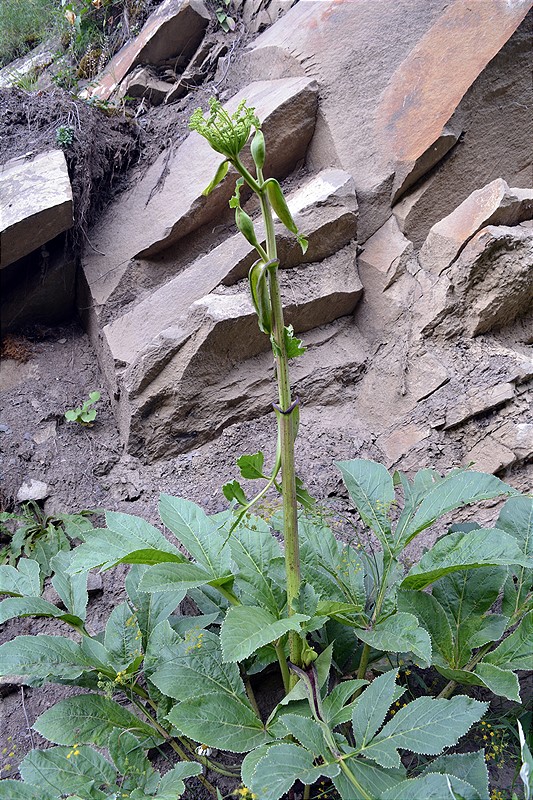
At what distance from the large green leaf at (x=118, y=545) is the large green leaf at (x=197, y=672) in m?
0.24

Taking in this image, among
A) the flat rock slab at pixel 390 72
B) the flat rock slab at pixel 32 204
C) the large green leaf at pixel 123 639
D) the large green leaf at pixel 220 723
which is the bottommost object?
the large green leaf at pixel 220 723

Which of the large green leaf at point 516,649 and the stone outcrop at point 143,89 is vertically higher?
the stone outcrop at point 143,89

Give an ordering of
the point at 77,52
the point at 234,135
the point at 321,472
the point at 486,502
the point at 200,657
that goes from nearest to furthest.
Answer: the point at 234,135, the point at 200,657, the point at 486,502, the point at 321,472, the point at 77,52

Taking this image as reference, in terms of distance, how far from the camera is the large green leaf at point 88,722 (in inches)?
64.1

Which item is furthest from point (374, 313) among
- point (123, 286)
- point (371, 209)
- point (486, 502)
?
point (123, 286)

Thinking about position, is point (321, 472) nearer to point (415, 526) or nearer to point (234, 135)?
point (415, 526)

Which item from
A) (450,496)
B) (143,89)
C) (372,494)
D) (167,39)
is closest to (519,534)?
(450,496)

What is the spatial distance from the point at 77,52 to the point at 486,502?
450 cm

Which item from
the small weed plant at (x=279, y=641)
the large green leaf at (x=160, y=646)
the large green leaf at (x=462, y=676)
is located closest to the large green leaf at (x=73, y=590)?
the small weed plant at (x=279, y=641)

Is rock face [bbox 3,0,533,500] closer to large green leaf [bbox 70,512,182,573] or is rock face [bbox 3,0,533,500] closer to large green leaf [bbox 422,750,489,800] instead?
large green leaf [bbox 70,512,182,573]

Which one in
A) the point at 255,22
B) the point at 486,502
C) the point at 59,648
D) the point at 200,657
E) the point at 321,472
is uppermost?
the point at 255,22

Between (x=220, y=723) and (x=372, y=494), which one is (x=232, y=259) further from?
(x=220, y=723)

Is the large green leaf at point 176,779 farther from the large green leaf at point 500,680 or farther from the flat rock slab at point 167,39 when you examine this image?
the flat rock slab at point 167,39

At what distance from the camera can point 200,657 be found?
5.54 ft
